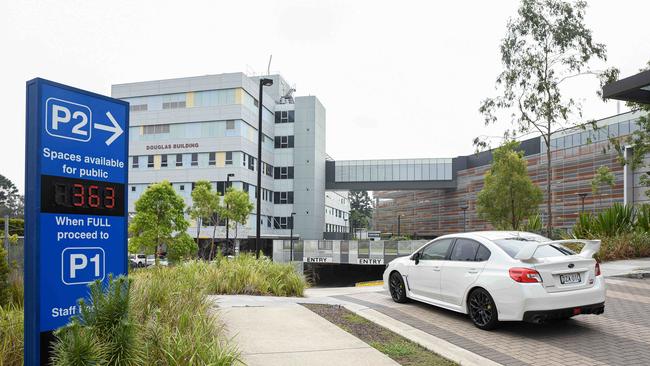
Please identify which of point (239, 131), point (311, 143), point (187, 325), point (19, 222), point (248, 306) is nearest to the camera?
point (187, 325)

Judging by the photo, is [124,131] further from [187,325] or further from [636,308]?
[636,308]

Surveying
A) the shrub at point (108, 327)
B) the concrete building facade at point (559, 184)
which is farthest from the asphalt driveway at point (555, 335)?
the concrete building facade at point (559, 184)

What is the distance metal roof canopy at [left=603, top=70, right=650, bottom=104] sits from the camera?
13.5 meters

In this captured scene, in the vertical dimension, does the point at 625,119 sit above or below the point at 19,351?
above

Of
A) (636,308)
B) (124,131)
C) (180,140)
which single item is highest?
(180,140)

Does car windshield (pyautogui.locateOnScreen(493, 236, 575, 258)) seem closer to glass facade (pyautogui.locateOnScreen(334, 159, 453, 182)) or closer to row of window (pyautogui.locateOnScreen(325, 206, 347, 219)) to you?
glass facade (pyautogui.locateOnScreen(334, 159, 453, 182))

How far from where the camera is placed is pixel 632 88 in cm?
1391

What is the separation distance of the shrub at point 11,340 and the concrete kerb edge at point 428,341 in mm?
4711

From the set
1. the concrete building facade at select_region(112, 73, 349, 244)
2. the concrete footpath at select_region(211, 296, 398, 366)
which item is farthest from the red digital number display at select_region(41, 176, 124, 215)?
the concrete building facade at select_region(112, 73, 349, 244)

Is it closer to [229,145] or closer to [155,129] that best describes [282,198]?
[229,145]

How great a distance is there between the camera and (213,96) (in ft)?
191

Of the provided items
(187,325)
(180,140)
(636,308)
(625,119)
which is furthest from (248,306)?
(180,140)

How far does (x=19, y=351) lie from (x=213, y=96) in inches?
2181

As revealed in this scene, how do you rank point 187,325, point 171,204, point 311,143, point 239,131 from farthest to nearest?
point 311,143, point 239,131, point 171,204, point 187,325
